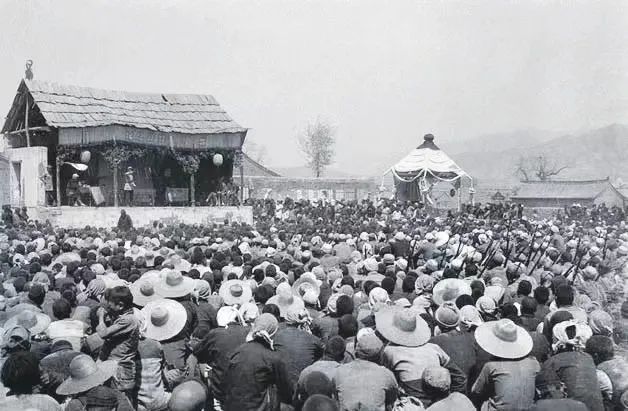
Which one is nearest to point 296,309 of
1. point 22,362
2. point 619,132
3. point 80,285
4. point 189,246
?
point 22,362

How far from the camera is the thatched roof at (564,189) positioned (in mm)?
44169

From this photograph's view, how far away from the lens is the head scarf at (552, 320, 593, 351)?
5.05 meters

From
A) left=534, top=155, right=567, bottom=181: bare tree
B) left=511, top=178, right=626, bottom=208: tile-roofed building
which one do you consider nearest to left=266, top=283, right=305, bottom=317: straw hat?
left=511, top=178, right=626, bottom=208: tile-roofed building

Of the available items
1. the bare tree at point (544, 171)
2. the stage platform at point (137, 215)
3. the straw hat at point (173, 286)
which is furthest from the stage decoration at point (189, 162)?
the bare tree at point (544, 171)

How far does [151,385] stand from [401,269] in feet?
19.9

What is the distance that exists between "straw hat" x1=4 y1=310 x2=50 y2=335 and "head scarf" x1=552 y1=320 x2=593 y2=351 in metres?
4.97

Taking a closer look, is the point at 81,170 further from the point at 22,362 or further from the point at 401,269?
the point at 22,362

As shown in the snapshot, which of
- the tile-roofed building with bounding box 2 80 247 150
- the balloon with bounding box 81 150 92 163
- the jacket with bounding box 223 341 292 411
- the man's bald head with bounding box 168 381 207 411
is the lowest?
the man's bald head with bounding box 168 381 207 411

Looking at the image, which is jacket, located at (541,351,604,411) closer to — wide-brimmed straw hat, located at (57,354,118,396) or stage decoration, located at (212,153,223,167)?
wide-brimmed straw hat, located at (57,354,118,396)

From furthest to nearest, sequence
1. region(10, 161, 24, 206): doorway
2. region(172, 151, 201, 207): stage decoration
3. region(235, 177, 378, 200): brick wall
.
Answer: region(235, 177, 378, 200): brick wall
region(172, 151, 201, 207): stage decoration
region(10, 161, 24, 206): doorway

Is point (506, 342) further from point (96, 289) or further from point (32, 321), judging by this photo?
point (96, 289)

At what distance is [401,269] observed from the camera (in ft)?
35.2

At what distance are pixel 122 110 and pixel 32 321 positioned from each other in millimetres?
22864

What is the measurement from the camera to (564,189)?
149ft
